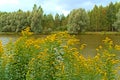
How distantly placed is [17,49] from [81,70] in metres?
1.21

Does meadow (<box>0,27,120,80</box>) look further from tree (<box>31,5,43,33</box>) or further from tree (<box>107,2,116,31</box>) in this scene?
tree (<box>107,2,116,31</box>)

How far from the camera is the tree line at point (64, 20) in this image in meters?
53.2

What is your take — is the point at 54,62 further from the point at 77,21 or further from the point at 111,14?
the point at 111,14

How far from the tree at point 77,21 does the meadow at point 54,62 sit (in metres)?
46.3

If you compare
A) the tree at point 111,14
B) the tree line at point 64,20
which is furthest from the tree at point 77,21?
the tree at point 111,14

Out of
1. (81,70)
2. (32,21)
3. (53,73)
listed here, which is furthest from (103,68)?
(32,21)

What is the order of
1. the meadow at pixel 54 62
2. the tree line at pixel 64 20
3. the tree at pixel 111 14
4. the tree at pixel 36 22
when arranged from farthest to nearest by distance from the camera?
the tree at pixel 111 14, the tree line at pixel 64 20, the tree at pixel 36 22, the meadow at pixel 54 62

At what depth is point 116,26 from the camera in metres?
58.2

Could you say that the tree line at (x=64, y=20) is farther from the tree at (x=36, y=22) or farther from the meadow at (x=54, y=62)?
the meadow at (x=54, y=62)

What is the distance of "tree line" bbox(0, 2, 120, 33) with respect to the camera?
5316cm

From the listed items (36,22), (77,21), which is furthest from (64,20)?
(36,22)

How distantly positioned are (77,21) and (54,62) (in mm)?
48125

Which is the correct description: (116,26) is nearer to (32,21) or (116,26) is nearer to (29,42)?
(32,21)

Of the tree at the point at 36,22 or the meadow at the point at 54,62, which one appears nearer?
the meadow at the point at 54,62
